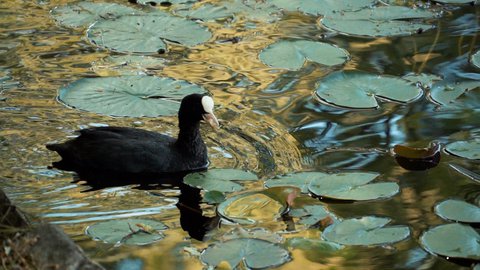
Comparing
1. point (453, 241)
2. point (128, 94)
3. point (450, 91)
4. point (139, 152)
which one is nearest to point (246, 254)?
point (453, 241)

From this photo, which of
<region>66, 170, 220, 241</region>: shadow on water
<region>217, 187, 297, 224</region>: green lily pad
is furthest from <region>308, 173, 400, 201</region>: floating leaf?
<region>66, 170, 220, 241</region>: shadow on water

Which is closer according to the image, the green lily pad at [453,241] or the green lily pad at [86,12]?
the green lily pad at [453,241]

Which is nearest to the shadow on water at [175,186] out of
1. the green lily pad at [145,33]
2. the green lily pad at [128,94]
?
the green lily pad at [128,94]

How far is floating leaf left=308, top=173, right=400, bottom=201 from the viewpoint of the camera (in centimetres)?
591

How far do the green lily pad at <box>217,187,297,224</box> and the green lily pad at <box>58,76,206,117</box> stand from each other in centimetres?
135

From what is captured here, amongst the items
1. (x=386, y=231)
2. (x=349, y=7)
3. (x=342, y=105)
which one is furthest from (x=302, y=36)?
(x=386, y=231)

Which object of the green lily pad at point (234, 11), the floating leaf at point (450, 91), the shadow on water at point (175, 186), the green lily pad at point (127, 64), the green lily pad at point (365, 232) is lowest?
the shadow on water at point (175, 186)

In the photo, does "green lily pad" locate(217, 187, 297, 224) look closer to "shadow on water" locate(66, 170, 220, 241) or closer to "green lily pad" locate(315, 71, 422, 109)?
"shadow on water" locate(66, 170, 220, 241)

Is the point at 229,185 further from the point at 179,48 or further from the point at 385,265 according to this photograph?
the point at 179,48

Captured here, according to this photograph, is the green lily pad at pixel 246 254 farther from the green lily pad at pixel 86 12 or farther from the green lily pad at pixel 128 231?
the green lily pad at pixel 86 12

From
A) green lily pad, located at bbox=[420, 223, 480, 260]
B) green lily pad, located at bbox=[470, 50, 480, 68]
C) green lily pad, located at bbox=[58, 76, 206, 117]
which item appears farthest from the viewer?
green lily pad, located at bbox=[470, 50, 480, 68]

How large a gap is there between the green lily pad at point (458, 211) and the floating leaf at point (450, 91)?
1.66 metres

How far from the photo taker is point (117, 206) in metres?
5.89

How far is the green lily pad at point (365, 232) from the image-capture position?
5395 millimetres
